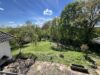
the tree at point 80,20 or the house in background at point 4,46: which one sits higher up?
the tree at point 80,20

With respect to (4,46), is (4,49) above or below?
below

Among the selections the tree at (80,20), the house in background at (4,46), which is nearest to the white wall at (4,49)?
the house in background at (4,46)

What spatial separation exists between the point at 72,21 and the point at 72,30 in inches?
110

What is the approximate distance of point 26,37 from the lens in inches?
1215

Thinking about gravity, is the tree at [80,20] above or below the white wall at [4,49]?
above

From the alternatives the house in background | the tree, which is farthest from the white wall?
the tree

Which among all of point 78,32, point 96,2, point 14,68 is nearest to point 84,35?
point 78,32

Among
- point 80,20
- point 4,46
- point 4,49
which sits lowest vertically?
point 4,49

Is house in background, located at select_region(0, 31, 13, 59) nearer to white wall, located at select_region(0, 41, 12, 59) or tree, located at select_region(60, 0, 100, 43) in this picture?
white wall, located at select_region(0, 41, 12, 59)

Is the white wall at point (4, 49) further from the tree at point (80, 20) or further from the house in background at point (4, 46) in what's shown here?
the tree at point (80, 20)

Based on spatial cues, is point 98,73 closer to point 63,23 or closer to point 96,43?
point 96,43

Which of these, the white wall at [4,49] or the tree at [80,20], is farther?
the tree at [80,20]

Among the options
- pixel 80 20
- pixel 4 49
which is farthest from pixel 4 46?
pixel 80 20

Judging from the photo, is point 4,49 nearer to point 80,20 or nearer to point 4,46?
point 4,46
